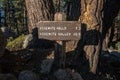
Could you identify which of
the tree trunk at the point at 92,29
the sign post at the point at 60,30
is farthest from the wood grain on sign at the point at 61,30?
the tree trunk at the point at 92,29

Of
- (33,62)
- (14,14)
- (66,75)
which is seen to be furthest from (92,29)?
(14,14)

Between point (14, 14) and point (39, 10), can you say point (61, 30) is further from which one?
point (14, 14)

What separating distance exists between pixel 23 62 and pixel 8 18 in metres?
39.0

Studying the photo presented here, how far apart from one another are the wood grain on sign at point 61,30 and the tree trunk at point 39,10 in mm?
2092

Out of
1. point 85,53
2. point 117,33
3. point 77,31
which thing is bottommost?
point 117,33

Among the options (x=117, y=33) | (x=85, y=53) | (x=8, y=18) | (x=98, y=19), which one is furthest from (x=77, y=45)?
(x=8, y=18)

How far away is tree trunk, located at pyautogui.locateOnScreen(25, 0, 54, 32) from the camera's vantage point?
396 inches

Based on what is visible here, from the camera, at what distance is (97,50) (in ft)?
29.4

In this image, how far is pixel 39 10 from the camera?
33.3 feet

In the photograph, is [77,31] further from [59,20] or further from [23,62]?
[23,62]

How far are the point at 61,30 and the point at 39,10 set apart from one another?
2305mm

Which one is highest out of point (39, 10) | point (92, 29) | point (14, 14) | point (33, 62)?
point (39, 10)

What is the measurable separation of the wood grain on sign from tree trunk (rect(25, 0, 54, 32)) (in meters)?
2.09

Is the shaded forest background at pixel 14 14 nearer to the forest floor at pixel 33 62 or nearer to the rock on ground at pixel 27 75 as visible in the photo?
the forest floor at pixel 33 62
